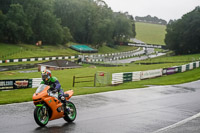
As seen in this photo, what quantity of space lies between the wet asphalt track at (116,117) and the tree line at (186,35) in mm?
73372

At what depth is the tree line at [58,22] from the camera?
8375 centimetres

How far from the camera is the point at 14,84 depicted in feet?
93.1

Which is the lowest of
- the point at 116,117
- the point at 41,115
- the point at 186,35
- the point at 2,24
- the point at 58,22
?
the point at 116,117

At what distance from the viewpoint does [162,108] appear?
16453 millimetres

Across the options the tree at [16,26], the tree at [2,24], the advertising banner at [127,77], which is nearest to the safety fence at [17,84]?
the advertising banner at [127,77]

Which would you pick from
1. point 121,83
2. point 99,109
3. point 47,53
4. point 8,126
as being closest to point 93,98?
point 99,109

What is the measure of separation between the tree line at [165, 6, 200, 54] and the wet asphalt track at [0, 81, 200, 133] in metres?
73.4

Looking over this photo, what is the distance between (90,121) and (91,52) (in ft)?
287

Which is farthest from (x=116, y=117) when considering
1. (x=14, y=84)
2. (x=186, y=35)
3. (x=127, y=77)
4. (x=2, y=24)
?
(x=186, y=35)

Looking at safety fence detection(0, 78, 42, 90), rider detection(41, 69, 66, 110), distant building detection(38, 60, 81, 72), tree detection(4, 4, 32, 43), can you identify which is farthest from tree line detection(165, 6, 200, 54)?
rider detection(41, 69, 66, 110)

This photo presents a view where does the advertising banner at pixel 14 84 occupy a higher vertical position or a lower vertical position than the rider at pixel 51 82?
lower

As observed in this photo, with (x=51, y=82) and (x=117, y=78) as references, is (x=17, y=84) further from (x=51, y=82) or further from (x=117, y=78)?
(x=51, y=82)

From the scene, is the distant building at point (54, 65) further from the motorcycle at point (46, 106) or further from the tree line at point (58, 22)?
the motorcycle at point (46, 106)

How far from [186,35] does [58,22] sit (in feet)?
136
